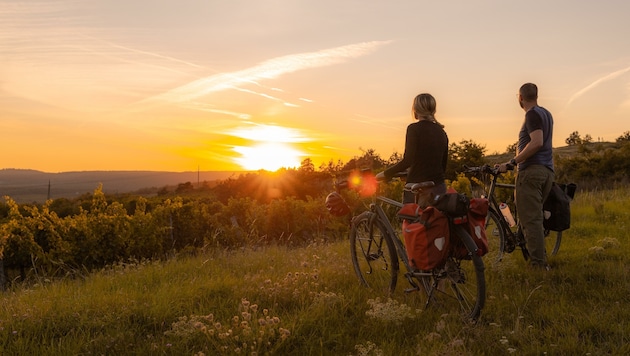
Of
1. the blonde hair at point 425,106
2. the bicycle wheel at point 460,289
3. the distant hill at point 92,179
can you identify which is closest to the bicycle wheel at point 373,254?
the bicycle wheel at point 460,289

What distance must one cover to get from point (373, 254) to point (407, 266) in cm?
62

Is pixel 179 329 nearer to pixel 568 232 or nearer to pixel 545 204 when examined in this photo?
pixel 545 204

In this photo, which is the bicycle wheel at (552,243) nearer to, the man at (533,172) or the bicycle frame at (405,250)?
the man at (533,172)

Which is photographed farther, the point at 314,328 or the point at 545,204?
the point at 545,204

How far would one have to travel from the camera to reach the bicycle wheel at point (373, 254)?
17.7ft

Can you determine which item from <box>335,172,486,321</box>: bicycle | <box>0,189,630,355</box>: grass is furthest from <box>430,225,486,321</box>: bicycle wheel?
<box>0,189,630,355</box>: grass

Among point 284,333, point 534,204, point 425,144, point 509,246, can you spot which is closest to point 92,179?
point 509,246

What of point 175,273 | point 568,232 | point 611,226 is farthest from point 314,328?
point 611,226

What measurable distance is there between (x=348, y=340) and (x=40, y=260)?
7.60m

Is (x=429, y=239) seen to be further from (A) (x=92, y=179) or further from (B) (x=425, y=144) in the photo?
(A) (x=92, y=179)

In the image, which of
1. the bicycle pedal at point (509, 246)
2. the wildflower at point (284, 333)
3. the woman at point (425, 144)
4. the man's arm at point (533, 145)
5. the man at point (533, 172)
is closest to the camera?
the wildflower at point (284, 333)

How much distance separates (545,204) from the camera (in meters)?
6.33

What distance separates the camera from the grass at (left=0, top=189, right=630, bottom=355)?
4082 mm

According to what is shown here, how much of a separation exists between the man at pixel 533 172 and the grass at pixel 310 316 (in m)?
0.41
